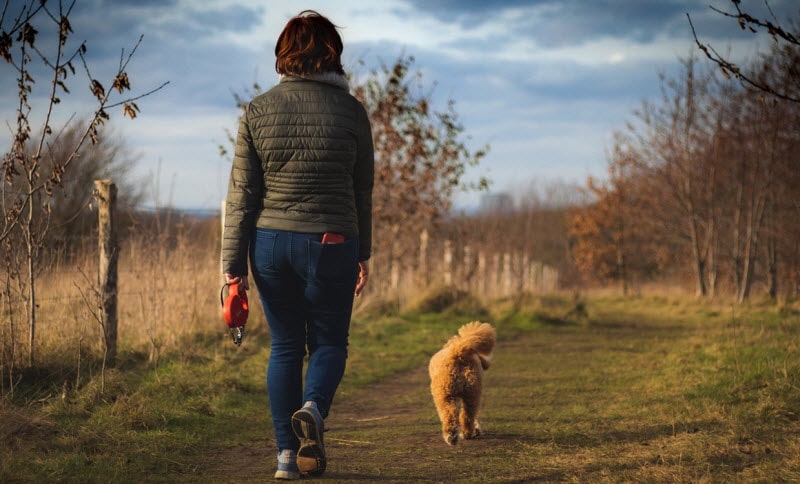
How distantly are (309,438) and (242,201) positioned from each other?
1.22 meters

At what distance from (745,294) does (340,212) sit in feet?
56.9

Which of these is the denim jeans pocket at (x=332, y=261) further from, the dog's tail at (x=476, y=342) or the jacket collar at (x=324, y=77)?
the dog's tail at (x=476, y=342)

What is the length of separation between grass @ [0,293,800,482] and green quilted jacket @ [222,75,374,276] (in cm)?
136

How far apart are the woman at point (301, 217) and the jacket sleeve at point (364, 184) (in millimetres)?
11

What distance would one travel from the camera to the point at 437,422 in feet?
17.5

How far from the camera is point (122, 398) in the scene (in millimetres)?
5070

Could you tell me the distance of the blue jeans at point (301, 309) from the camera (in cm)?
362

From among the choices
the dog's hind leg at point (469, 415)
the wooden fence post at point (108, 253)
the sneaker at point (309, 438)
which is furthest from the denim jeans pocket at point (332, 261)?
the wooden fence post at point (108, 253)

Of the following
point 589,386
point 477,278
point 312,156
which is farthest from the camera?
point 477,278

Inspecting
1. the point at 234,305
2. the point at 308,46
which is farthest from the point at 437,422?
the point at 308,46

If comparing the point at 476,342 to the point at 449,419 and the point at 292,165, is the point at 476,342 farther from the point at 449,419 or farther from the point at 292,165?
the point at 292,165

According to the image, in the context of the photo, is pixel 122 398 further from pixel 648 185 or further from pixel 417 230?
pixel 648 185

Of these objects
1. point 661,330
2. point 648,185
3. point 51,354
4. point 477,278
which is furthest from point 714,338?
point 648,185

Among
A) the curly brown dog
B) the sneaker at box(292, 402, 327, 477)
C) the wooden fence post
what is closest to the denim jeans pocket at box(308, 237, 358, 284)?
the sneaker at box(292, 402, 327, 477)
